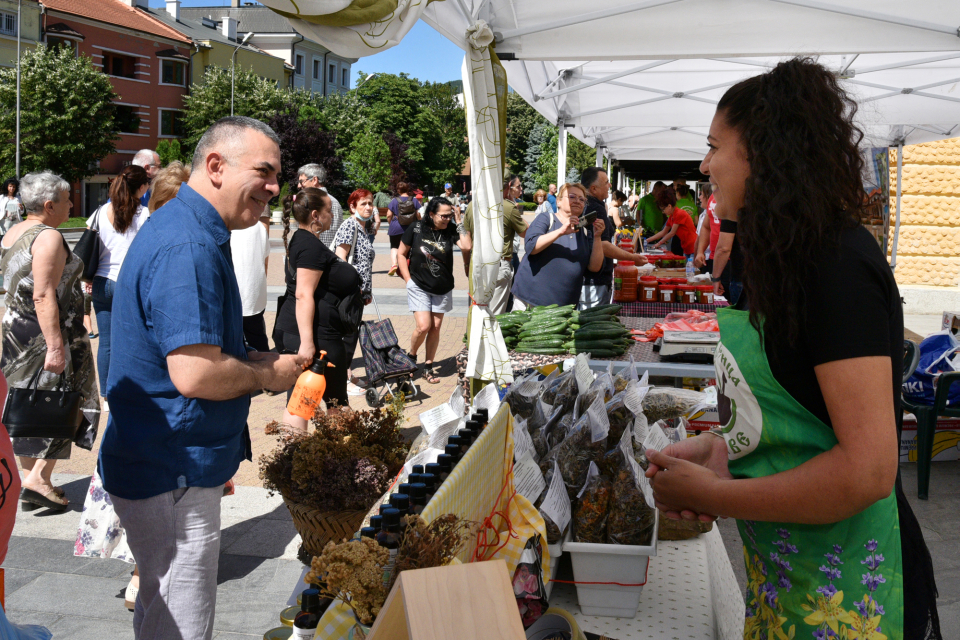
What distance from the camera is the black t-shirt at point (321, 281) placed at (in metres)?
4.61

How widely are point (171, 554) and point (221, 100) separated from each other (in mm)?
51955

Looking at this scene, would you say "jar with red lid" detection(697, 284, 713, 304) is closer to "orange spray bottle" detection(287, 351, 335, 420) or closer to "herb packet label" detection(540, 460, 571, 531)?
"orange spray bottle" detection(287, 351, 335, 420)

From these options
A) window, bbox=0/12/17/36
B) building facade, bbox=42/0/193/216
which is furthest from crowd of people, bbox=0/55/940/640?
window, bbox=0/12/17/36

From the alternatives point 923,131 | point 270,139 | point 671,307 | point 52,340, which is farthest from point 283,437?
point 923,131

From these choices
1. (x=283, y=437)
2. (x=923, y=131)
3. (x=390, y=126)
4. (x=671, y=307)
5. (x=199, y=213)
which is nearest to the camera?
(x=199, y=213)

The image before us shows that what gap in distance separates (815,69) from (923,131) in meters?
10.2

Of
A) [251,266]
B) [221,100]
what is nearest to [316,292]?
[251,266]

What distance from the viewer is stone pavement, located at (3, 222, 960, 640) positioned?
3276 millimetres

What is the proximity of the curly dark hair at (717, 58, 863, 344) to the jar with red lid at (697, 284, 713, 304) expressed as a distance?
557 cm

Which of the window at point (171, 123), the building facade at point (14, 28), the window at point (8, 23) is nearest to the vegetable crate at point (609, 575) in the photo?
the building facade at point (14, 28)

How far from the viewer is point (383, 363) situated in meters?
6.84

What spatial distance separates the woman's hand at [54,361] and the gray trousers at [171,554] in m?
2.13

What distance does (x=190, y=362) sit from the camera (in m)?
2.04

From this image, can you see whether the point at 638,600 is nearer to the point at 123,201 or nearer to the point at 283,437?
the point at 283,437
